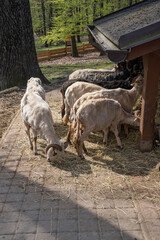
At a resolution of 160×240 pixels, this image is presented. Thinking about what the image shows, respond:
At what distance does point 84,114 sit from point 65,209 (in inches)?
91.1

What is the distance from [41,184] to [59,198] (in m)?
0.61

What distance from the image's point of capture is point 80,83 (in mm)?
7398

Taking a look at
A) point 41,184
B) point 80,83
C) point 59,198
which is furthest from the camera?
point 80,83

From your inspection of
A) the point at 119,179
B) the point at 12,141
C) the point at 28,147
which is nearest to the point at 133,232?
the point at 119,179

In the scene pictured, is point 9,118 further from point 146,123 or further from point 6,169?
point 146,123

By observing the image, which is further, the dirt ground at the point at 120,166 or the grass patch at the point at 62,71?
the grass patch at the point at 62,71

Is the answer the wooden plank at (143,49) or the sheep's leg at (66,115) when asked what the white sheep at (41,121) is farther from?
the wooden plank at (143,49)

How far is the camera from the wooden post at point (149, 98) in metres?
5.33

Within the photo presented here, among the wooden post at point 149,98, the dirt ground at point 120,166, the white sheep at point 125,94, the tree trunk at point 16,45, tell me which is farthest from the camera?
the tree trunk at point 16,45

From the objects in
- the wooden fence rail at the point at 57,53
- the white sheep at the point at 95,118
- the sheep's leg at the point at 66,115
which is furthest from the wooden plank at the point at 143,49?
the wooden fence rail at the point at 57,53

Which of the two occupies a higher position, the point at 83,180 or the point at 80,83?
the point at 80,83

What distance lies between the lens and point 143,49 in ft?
15.3

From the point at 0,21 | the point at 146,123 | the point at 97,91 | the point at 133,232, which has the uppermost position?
the point at 0,21

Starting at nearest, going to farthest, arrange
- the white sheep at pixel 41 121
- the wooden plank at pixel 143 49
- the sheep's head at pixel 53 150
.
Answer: the wooden plank at pixel 143 49 < the sheep's head at pixel 53 150 < the white sheep at pixel 41 121
